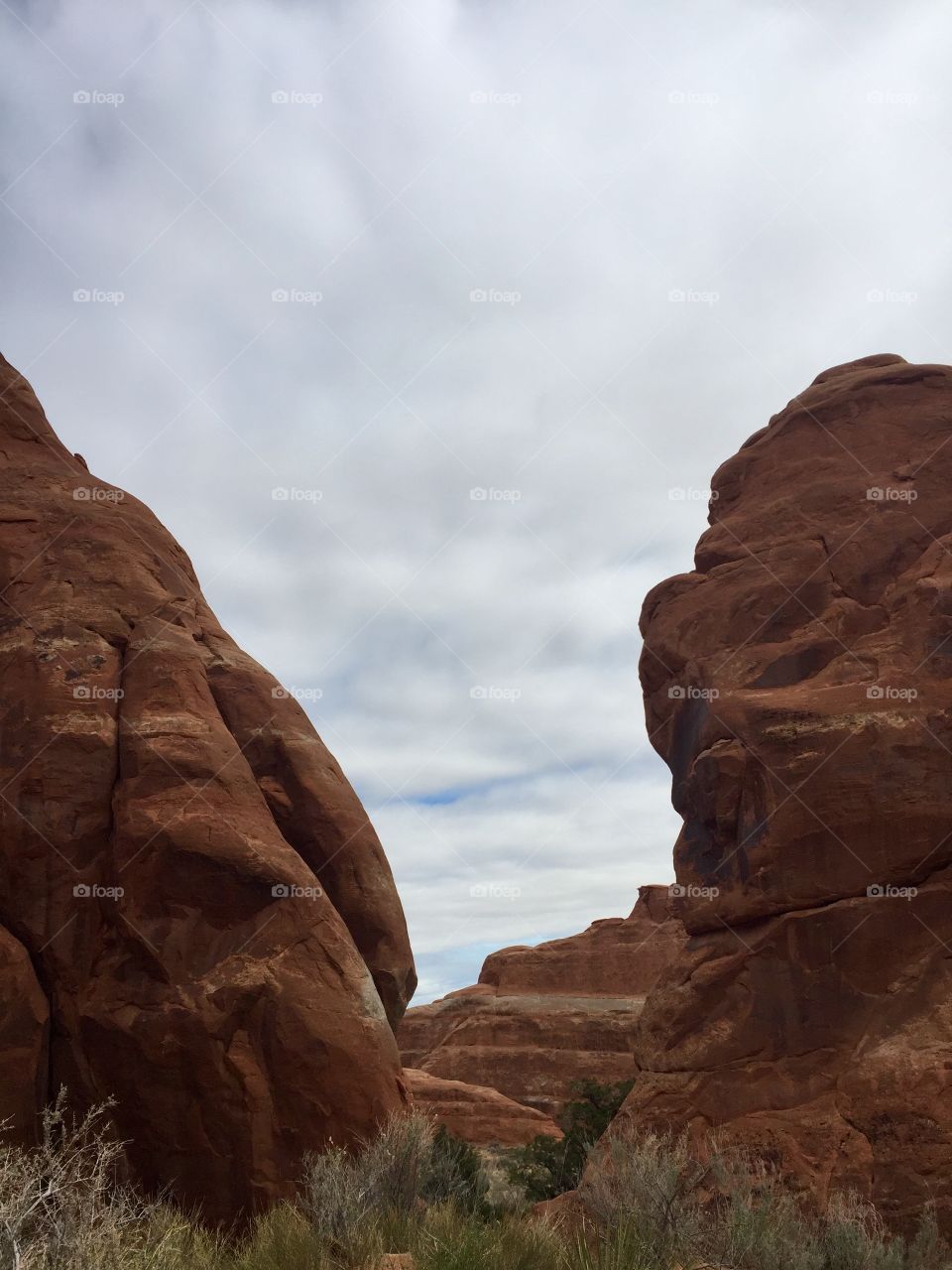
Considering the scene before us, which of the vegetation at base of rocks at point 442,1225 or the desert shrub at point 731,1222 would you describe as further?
the desert shrub at point 731,1222

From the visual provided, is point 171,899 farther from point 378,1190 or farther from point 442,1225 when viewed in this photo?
point 442,1225

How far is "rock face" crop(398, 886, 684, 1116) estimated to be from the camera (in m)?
48.8

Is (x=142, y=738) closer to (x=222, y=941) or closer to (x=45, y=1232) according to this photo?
(x=222, y=941)

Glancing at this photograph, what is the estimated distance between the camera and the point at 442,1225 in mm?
9812

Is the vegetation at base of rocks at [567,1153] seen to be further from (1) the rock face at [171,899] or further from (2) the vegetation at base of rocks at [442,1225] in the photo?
(2) the vegetation at base of rocks at [442,1225]

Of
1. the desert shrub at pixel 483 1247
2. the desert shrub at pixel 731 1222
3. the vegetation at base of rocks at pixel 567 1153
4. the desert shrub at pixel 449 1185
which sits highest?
the desert shrub at pixel 483 1247

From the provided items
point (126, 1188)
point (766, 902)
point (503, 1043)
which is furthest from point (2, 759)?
point (503, 1043)

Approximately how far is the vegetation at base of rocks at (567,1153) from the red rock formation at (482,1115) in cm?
1281

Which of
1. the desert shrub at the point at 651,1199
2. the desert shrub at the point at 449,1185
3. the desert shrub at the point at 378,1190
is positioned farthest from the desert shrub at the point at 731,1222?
the desert shrub at the point at 449,1185

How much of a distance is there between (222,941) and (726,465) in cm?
1236

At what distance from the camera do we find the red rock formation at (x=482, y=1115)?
37.4 m

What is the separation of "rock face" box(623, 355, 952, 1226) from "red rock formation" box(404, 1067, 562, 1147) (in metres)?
25.5

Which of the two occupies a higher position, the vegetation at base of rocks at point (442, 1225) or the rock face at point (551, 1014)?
the vegetation at base of rocks at point (442, 1225)

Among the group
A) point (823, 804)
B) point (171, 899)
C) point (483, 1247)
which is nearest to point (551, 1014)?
point (171, 899)
